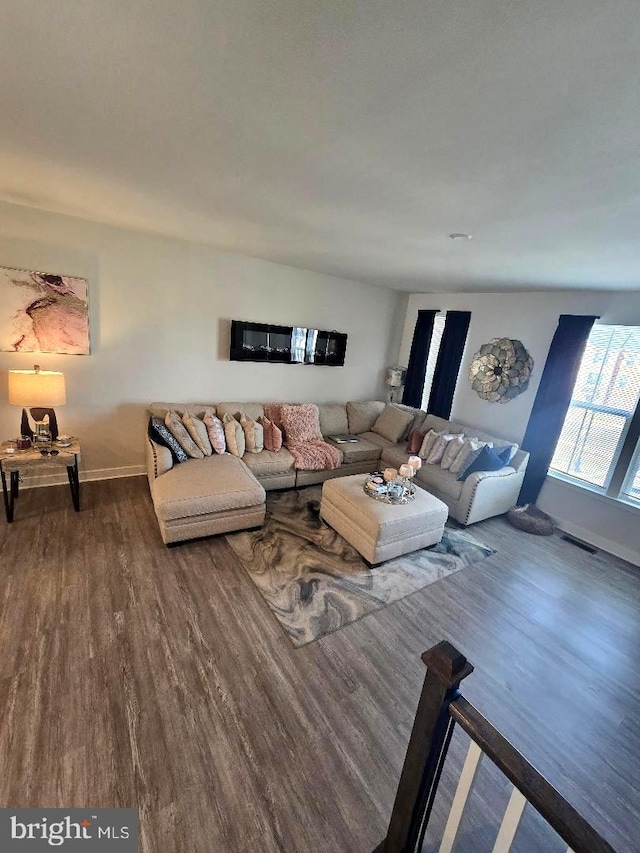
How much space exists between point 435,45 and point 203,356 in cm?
358

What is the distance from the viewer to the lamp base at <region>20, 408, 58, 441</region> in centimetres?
313

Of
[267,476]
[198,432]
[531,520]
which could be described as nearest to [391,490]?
[267,476]

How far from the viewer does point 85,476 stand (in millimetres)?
3684

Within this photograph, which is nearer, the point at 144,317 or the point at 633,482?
the point at 633,482

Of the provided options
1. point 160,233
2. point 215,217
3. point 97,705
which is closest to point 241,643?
point 97,705

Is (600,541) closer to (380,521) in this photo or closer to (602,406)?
(602,406)

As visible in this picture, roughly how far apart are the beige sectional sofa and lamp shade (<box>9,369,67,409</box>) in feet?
2.75

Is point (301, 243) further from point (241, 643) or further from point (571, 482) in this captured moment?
point (571, 482)

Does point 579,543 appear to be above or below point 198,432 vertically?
below

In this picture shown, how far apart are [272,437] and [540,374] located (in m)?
3.08

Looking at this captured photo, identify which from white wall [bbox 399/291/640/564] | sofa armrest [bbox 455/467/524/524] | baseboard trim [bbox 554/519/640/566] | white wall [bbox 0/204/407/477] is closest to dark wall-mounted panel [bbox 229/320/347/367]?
white wall [bbox 0/204/407/477]

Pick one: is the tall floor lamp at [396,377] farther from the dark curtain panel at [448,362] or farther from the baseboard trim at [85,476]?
the baseboard trim at [85,476]

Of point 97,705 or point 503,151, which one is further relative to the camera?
point 97,705

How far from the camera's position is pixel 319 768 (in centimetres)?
151
